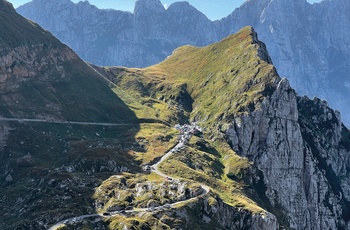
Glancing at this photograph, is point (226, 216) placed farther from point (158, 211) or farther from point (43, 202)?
point (43, 202)

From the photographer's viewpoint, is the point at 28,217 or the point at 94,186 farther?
the point at 94,186

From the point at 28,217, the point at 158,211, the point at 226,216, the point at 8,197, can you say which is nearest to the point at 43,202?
the point at 28,217

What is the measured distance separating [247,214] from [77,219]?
7798 cm

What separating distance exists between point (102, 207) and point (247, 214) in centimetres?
6587

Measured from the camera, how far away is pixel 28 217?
525ft

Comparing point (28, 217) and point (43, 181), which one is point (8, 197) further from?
Result: point (28, 217)

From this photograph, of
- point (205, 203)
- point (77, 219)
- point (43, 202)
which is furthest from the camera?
point (205, 203)

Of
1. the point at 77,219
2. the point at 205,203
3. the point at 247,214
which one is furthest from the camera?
the point at 247,214

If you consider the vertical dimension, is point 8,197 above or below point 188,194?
below

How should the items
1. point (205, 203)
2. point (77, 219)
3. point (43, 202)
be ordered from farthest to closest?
point (205, 203)
point (43, 202)
point (77, 219)

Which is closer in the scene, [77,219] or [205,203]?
[77,219]

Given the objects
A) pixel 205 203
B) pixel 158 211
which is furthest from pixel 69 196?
pixel 205 203

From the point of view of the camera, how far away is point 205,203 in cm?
18225

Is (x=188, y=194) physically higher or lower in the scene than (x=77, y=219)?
higher
